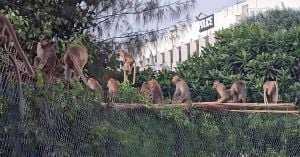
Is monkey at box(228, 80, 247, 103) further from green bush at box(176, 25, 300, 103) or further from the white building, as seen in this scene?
the white building

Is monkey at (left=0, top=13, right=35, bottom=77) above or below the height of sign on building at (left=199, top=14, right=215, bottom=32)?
below

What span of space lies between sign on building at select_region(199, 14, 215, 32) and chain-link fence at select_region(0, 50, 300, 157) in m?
28.3

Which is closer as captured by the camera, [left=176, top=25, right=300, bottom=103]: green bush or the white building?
[left=176, top=25, right=300, bottom=103]: green bush

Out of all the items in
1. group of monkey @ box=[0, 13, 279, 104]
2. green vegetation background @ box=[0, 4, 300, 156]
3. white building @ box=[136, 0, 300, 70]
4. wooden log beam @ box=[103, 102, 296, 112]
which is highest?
white building @ box=[136, 0, 300, 70]

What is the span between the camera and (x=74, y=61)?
8773mm

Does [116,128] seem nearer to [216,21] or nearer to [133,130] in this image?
[133,130]

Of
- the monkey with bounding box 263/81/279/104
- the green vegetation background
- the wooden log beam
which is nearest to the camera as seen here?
the green vegetation background

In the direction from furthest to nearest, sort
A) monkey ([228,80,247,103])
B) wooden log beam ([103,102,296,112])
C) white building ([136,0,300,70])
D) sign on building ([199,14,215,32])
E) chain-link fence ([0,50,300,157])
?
1. sign on building ([199,14,215,32])
2. white building ([136,0,300,70])
3. monkey ([228,80,247,103])
4. wooden log beam ([103,102,296,112])
5. chain-link fence ([0,50,300,157])

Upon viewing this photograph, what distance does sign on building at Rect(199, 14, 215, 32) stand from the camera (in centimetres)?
3933

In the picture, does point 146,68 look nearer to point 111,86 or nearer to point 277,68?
point 277,68

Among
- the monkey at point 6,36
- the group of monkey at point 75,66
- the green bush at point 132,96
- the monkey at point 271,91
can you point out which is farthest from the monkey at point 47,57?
the monkey at point 271,91

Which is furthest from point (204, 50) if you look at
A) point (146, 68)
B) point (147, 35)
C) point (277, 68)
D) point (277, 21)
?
point (277, 21)

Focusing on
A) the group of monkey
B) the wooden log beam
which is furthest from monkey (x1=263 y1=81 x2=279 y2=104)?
the wooden log beam

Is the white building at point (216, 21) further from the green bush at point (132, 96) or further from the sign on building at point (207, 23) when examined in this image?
the green bush at point (132, 96)
